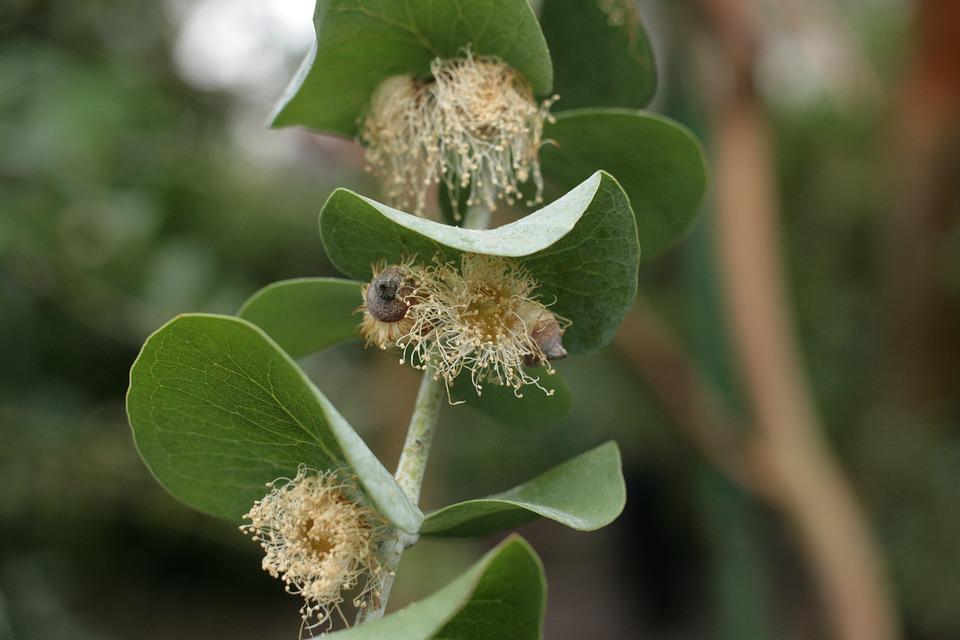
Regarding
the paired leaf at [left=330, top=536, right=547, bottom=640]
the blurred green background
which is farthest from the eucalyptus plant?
the blurred green background

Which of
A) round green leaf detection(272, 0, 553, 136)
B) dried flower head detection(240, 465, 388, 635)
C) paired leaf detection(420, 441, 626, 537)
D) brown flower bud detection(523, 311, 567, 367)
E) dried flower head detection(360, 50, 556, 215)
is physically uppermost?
round green leaf detection(272, 0, 553, 136)

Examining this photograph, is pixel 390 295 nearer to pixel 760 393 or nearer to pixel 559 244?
pixel 559 244

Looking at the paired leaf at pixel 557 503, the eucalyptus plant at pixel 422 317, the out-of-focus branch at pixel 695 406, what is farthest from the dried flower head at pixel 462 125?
the out-of-focus branch at pixel 695 406

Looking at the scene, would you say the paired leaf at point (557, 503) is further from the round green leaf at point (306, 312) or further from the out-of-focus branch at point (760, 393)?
the out-of-focus branch at point (760, 393)

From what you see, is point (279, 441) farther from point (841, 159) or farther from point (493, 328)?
point (841, 159)

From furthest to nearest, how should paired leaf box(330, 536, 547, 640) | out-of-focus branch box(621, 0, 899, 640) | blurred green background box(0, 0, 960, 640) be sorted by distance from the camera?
out-of-focus branch box(621, 0, 899, 640), blurred green background box(0, 0, 960, 640), paired leaf box(330, 536, 547, 640)

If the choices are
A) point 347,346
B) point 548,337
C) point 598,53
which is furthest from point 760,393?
point 548,337

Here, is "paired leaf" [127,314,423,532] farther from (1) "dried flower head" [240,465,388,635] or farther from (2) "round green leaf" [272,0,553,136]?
(2) "round green leaf" [272,0,553,136]
